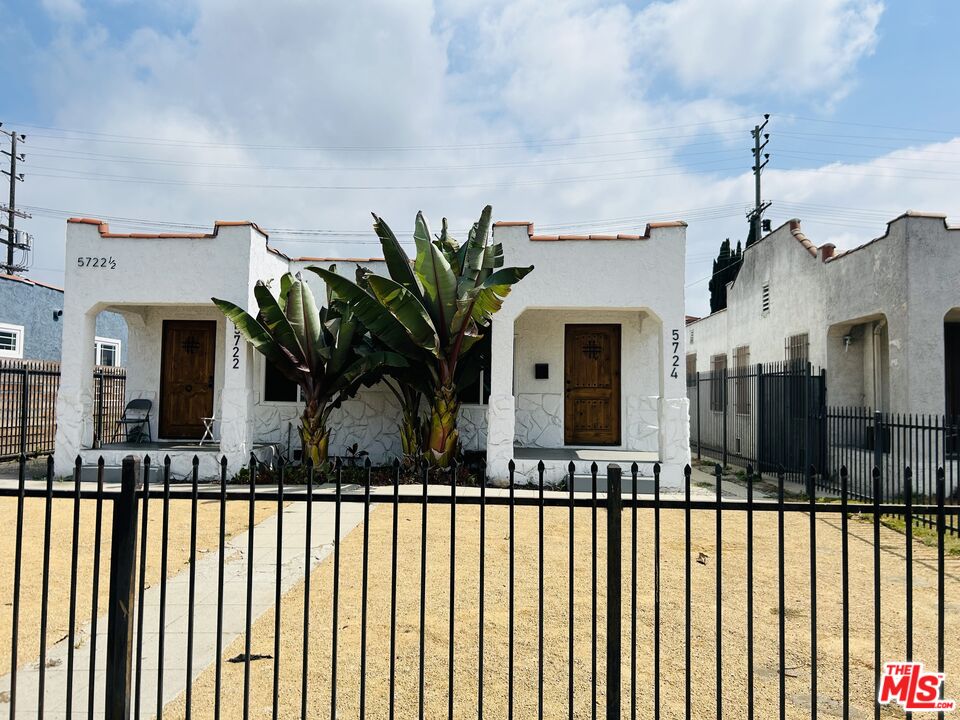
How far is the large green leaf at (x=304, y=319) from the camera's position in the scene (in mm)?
11359

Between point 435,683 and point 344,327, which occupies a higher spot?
point 344,327

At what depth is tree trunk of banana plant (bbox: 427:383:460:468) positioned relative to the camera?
1159 cm

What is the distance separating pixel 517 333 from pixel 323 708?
34.2ft

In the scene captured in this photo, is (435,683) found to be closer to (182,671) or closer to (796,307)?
(182,671)

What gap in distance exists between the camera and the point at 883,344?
42.0 ft

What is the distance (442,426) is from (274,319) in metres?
3.49

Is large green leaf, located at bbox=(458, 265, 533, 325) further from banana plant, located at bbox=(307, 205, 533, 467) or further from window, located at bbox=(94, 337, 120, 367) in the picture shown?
window, located at bbox=(94, 337, 120, 367)

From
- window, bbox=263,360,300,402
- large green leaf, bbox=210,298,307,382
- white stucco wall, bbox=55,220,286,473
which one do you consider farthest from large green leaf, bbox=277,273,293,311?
window, bbox=263,360,300,402

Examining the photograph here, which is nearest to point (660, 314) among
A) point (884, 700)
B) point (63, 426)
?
point (884, 700)

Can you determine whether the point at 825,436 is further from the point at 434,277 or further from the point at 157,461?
the point at 157,461

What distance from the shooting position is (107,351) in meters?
22.4

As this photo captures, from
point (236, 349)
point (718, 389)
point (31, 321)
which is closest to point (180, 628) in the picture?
point (236, 349)

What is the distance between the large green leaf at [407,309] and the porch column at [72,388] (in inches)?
244

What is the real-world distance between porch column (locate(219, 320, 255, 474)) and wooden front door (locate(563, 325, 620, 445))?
6399 millimetres
